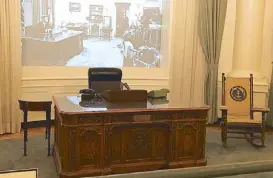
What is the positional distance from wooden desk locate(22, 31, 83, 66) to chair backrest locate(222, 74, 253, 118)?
2572 millimetres

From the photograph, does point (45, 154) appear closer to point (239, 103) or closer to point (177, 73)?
point (177, 73)

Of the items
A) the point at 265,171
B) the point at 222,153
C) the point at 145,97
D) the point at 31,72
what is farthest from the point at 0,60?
the point at 265,171

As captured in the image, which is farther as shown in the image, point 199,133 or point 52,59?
point 52,59

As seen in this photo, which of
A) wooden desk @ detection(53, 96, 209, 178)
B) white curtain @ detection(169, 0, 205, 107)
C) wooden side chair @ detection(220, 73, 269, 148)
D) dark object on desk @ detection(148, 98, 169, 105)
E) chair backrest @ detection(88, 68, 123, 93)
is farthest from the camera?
white curtain @ detection(169, 0, 205, 107)

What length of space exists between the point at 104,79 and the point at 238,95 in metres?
2.12

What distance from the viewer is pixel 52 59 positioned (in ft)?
18.8

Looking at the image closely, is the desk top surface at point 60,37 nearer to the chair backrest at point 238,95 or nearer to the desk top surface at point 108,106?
the desk top surface at point 108,106

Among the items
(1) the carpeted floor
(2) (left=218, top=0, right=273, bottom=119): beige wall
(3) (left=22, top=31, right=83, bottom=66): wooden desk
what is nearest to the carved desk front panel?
(1) the carpeted floor

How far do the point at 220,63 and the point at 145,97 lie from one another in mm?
2941

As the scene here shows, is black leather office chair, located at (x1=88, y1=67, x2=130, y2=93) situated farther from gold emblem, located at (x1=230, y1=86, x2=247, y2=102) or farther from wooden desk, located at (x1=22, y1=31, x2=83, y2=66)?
gold emblem, located at (x1=230, y1=86, x2=247, y2=102)

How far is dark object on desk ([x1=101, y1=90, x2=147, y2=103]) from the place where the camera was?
389 cm

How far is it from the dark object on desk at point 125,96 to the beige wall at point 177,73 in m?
1.99

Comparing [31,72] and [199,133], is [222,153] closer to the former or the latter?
[199,133]

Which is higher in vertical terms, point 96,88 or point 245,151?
point 96,88
